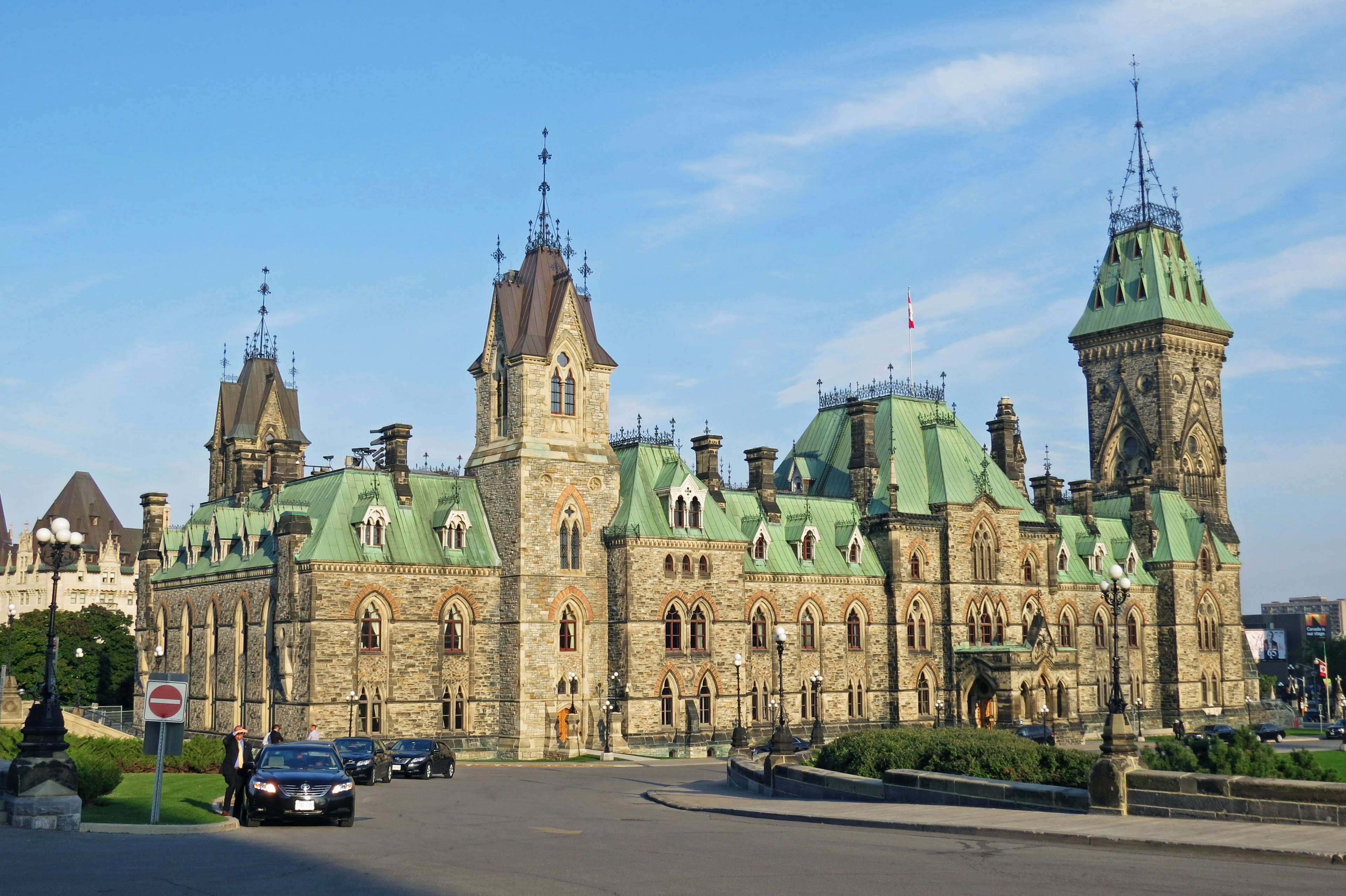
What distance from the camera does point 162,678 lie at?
79.9 ft

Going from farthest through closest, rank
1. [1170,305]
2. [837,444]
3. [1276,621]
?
[1276,621] → [1170,305] → [837,444]

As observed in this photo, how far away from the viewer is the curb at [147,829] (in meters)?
24.1

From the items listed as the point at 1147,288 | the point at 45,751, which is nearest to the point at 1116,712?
the point at 45,751

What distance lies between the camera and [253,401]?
81.6 meters

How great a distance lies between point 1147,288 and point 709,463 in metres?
46.6

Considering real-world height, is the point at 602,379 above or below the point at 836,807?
above

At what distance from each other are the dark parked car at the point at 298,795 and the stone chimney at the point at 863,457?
156 feet

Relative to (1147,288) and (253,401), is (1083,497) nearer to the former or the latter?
(1147,288)

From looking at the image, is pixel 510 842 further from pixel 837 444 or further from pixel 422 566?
pixel 837 444

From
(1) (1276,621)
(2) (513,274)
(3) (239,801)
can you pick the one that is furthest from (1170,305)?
(1) (1276,621)

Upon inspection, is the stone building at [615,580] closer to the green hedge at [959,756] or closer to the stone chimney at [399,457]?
the stone chimney at [399,457]

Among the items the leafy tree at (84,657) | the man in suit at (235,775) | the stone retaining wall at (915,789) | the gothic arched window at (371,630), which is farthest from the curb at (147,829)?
the leafy tree at (84,657)

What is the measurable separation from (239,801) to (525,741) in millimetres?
29687

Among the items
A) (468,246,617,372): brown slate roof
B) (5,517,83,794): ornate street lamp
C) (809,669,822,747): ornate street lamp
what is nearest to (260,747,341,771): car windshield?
(5,517,83,794): ornate street lamp
